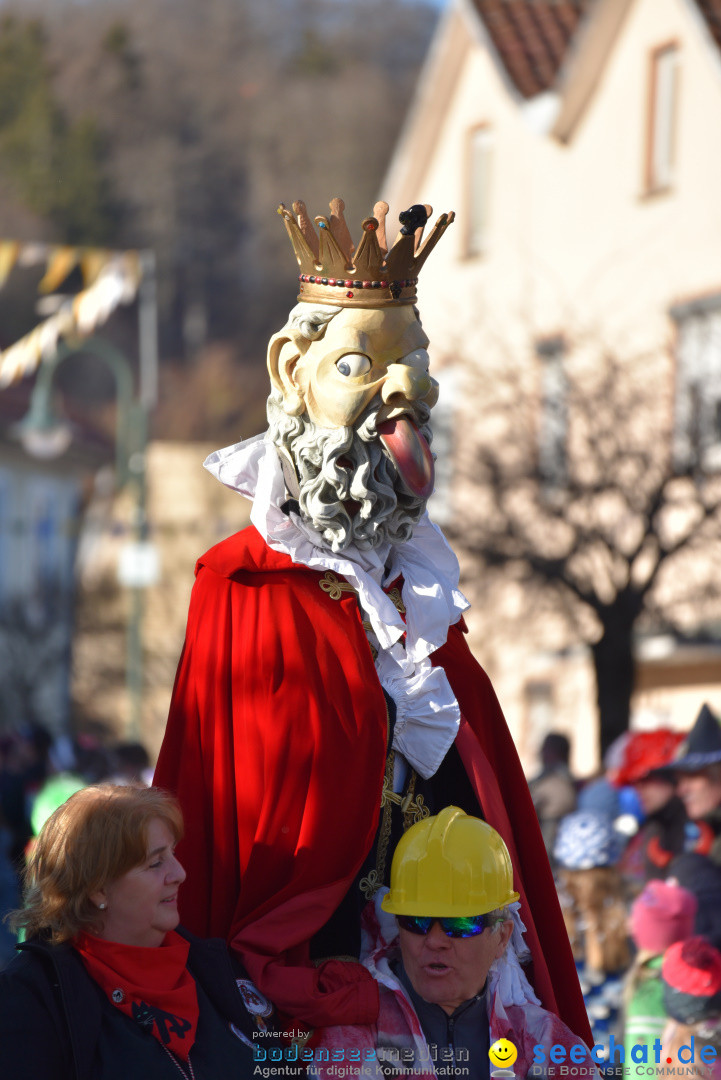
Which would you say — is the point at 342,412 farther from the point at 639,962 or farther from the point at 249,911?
the point at 639,962

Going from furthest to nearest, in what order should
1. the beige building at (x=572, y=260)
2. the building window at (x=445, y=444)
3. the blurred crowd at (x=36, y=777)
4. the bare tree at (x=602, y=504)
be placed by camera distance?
1. the building window at (x=445, y=444)
2. the beige building at (x=572, y=260)
3. the bare tree at (x=602, y=504)
4. the blurred crowd at (x=36, y=777)

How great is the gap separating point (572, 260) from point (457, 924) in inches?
511

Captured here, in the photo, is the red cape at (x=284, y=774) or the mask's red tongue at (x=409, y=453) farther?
the mask's red tongue at (x=409, y=453)

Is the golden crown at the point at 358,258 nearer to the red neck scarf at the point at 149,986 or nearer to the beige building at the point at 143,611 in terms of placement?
the red neck scarf at the point at 149,986

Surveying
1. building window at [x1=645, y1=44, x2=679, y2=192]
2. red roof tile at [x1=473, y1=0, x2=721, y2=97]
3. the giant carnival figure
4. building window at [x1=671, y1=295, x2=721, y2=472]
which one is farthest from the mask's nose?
red roof tile at [x1=473, y1=0, x2=721, y2=97]

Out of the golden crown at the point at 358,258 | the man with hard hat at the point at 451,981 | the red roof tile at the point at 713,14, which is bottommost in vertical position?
the man with hard hat at the point at 451,981

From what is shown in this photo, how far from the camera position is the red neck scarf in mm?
3232

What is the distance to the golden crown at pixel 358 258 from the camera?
3918 mm

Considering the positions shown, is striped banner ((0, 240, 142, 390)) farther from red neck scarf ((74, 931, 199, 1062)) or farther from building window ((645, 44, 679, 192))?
red neck scarf ((74, 931, 199, 1062))

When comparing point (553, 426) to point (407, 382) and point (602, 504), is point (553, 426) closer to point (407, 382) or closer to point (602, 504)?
point (602, 504)

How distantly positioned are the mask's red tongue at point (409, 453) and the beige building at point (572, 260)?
23.2 ft

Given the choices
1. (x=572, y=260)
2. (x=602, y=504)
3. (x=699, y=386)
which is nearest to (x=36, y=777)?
(x=602, y=504)

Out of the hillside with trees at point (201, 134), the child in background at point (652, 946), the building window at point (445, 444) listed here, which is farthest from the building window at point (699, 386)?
the hillside with trees at point (201, 134)

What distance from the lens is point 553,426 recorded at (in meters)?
12.6
